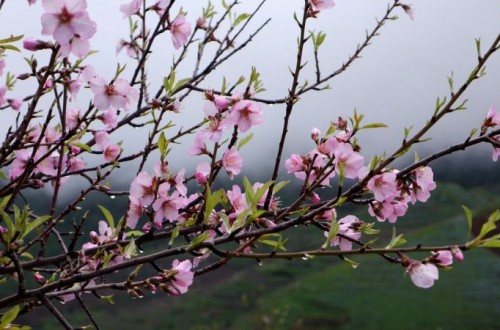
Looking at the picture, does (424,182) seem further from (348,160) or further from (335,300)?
(335,300)

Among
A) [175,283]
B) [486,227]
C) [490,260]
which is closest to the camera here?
[486,227]

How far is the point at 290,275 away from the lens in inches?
2056

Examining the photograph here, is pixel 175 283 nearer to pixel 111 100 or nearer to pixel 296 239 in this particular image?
pixel 111 100

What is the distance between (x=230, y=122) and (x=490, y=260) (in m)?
43.3

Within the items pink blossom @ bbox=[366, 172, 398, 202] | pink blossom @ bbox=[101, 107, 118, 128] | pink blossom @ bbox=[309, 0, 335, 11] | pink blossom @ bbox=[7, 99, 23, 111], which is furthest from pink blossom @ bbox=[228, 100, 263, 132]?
pink blossom @ bbox=[7, 99, 23, 111]

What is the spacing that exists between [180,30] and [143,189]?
1.13 m

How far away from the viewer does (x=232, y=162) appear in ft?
6.54

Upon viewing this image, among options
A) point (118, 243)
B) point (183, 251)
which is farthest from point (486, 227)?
point (118, 243)

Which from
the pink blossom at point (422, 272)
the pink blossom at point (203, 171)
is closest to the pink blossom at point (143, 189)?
the pink blossom at point (203, 171)

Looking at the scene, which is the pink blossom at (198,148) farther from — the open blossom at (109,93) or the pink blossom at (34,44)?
the pink blossom at (34,44)

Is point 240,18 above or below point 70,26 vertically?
below

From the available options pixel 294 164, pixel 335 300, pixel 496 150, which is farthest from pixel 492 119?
pixel 335 300

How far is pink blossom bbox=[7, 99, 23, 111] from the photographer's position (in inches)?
111

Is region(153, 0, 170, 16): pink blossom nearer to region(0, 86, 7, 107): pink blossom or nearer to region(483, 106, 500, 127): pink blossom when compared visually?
region(0, 86, 7, 107): pink blossom
